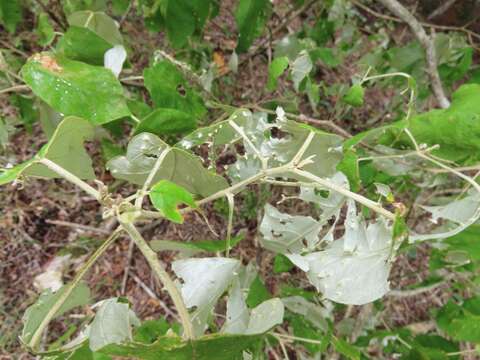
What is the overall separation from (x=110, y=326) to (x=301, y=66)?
0.68 m

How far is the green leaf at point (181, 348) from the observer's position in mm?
486

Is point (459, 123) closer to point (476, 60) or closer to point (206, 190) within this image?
point (206, 190)

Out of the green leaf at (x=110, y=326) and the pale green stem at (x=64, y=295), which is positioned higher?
the pale green stem at (x=64, y=295)

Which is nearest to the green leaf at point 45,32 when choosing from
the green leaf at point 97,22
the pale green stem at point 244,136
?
the green leaf at point 97,22

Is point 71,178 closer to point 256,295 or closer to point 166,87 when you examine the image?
point 166,87

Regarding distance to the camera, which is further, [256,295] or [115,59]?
→ [256,295]

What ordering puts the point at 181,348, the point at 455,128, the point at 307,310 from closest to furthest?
the point at 181,348 < the point at 455,128 < the point at 307,310

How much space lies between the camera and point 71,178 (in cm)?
56

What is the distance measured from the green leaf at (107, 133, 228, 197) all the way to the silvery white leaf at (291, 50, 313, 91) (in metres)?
0.45

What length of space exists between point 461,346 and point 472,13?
1122 millimetres

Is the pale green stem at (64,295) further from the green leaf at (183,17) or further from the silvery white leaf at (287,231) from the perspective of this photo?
the green leaf at (183,17)

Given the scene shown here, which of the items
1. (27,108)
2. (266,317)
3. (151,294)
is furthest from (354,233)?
(151,294)

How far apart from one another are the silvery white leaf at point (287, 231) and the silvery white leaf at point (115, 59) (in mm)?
332

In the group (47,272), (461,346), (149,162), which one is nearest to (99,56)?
(149,162)
